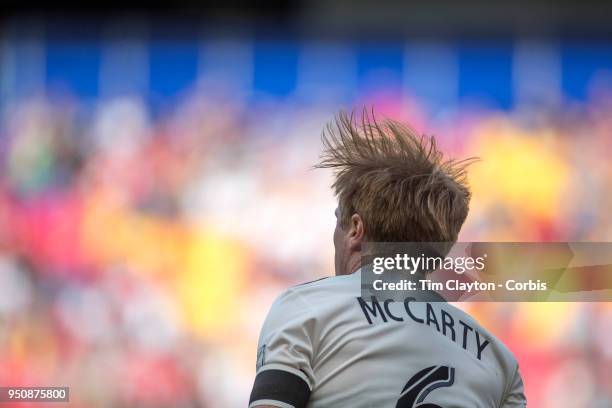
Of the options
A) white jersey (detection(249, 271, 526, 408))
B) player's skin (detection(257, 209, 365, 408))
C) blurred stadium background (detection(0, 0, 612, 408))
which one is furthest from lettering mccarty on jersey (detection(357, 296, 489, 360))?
blurred stadium background (detection(0, 0, 612, 408))

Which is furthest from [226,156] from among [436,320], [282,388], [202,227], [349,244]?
[282,388]

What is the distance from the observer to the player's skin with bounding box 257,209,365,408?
6.19 ft

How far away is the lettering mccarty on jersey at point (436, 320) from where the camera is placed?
1.79 metres

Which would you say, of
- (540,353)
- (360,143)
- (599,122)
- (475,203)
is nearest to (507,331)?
(540,353)

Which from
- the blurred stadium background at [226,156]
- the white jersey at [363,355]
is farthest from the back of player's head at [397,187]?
the blurred stadium background at [226,156]

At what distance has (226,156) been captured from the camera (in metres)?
6.32

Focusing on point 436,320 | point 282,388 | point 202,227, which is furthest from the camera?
point 202,227

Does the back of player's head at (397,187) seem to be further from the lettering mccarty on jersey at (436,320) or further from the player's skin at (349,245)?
the lettering mccarty on jersey at (436,320)

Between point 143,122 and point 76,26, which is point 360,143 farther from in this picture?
point 76,26

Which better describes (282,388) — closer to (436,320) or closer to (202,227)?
(436,320)

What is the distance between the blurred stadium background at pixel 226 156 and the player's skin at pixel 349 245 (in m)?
4.08

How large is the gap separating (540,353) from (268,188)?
196 centimetres

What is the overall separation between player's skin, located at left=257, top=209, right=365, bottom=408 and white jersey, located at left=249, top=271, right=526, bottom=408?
0.20ft

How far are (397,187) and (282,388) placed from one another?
0.45 meters
